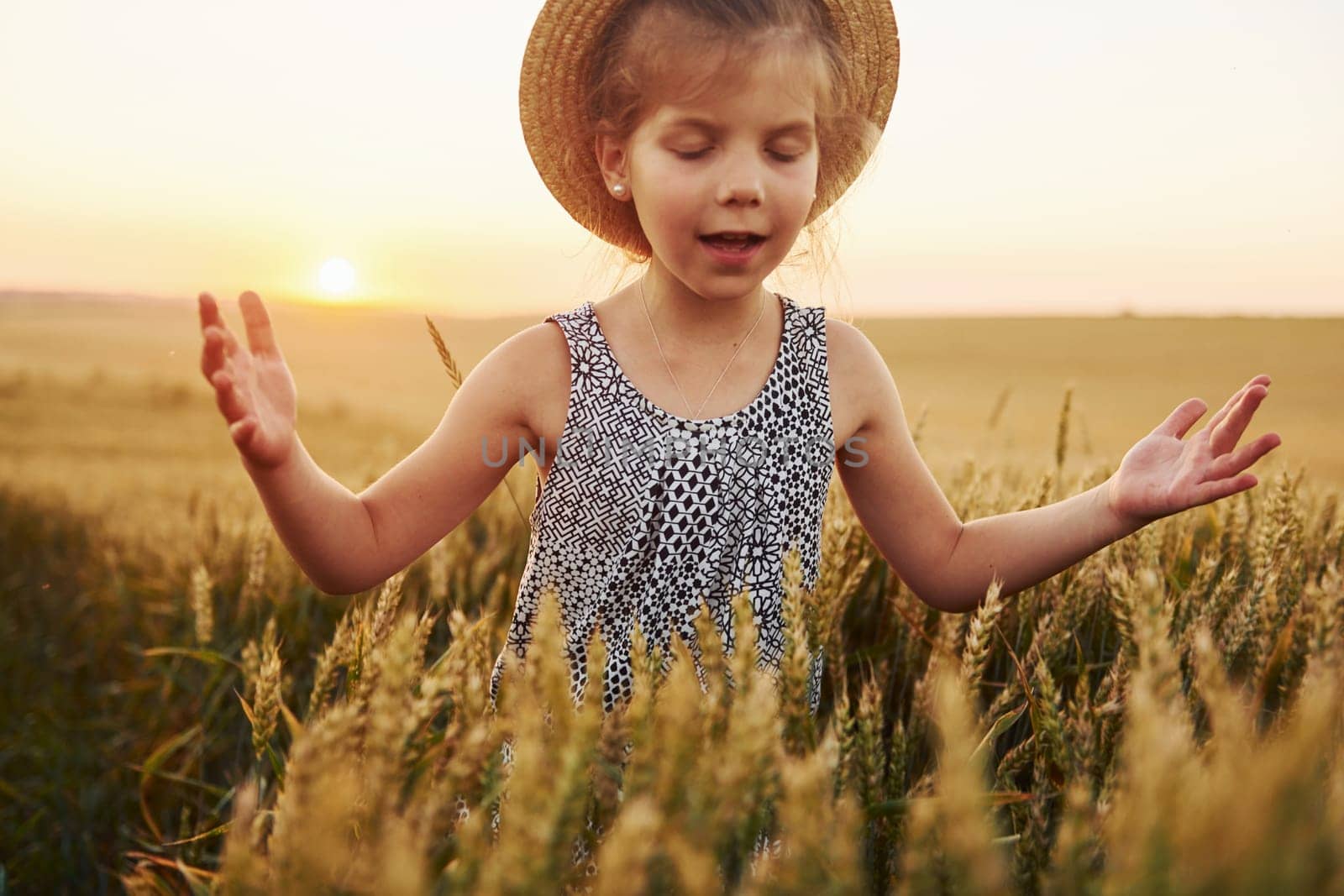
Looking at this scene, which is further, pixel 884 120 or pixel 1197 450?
pixel 884 120

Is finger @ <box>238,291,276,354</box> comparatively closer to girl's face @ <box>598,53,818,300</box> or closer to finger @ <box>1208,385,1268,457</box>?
girl's face @ <box>598,53,818,300</box>

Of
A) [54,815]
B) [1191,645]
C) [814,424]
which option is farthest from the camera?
[54,815]

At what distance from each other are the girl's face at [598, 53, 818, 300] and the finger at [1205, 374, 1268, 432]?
80 centimetres

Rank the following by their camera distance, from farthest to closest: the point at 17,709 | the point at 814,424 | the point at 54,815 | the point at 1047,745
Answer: the point at 17,709 < the point at 54,815 < the point at 814,424 < the point at 1047,745

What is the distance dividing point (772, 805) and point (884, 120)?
5.44 ft

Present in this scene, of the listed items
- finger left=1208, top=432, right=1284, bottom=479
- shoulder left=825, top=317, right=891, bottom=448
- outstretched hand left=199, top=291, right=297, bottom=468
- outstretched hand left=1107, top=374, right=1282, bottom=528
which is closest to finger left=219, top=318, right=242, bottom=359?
outstretched hand left=199, top=291, right=297, bottom=468

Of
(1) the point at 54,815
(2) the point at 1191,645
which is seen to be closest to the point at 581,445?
(2) the point at 1191,645

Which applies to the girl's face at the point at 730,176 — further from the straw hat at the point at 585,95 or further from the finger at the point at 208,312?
the finger at the point at 208,312

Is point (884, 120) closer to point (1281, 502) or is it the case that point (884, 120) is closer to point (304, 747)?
point (1281, 502)

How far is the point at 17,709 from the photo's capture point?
324cm

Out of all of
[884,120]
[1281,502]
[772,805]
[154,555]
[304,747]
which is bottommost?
[154,555]

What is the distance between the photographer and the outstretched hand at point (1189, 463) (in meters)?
1.70

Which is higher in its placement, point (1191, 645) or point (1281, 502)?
point (1281, 502)

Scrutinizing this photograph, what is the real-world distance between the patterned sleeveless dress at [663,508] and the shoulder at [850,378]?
0.12 feet
